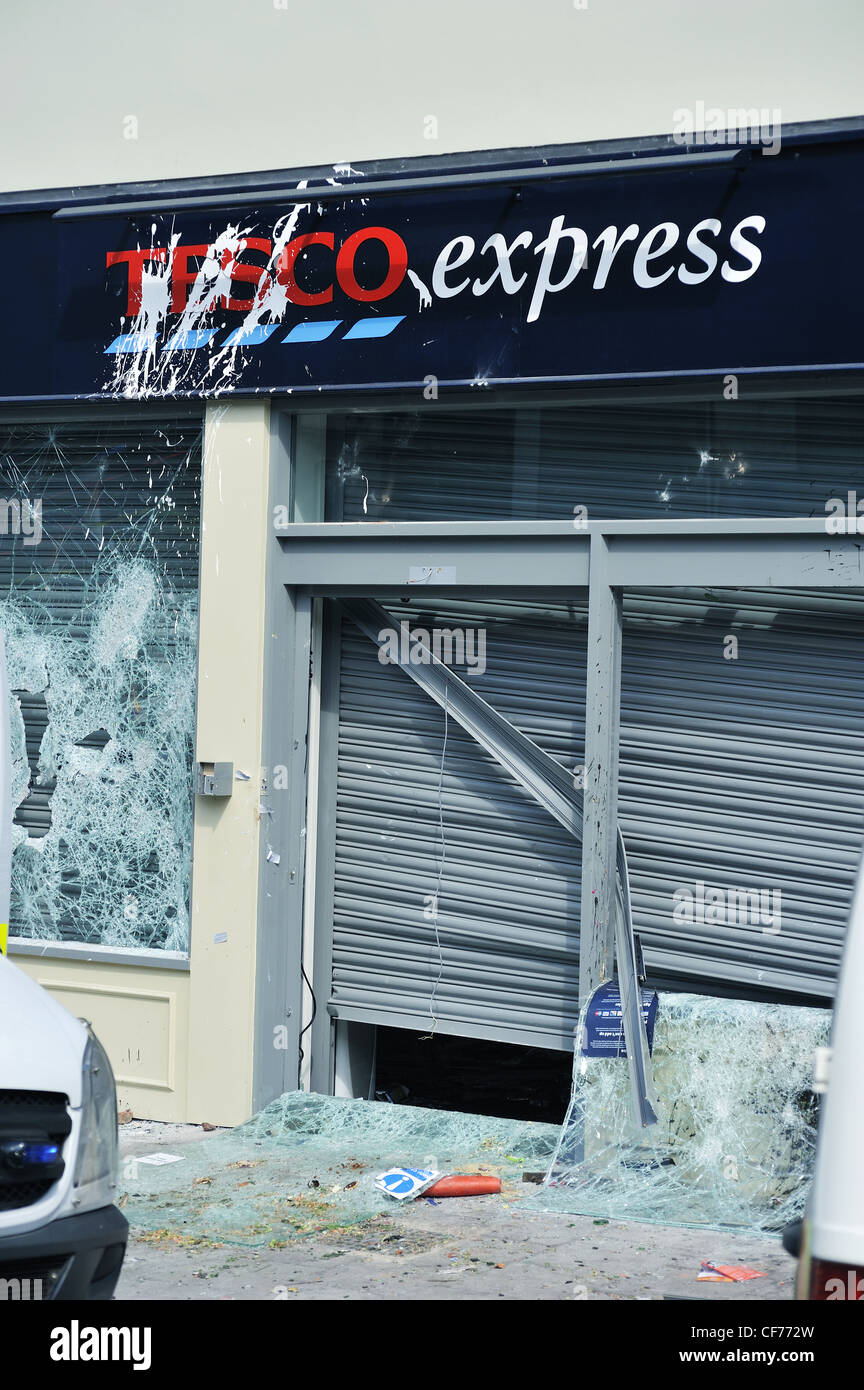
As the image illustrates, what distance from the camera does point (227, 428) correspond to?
730 cm

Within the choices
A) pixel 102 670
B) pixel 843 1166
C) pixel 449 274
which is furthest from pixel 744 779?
pixel 843 1166

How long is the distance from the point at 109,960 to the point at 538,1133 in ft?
7.98

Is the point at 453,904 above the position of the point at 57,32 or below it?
below

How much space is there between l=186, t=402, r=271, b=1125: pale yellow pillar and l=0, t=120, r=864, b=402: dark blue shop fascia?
1.30 feet

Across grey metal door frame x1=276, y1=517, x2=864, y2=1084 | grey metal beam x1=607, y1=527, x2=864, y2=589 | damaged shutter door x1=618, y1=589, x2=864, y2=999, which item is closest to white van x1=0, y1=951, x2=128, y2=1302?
grey metal door frame x1=276, y1=517, x2=864, y2=1084

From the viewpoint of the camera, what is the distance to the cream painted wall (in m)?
6.66

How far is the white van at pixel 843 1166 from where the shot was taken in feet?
8.41

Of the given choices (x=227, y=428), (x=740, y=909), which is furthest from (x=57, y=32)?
(x=740, y=909)

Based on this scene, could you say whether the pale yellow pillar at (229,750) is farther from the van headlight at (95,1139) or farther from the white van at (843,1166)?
the white van at (843,1166)

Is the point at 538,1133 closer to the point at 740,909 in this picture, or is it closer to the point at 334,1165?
the point at 334,1165

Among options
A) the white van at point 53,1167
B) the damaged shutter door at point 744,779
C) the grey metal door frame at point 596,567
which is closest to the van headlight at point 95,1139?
the white van at point 53,1167

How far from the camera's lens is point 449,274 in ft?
22.5

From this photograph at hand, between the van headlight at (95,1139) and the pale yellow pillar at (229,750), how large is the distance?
123 inches

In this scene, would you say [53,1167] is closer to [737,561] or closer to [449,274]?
[737,561]
